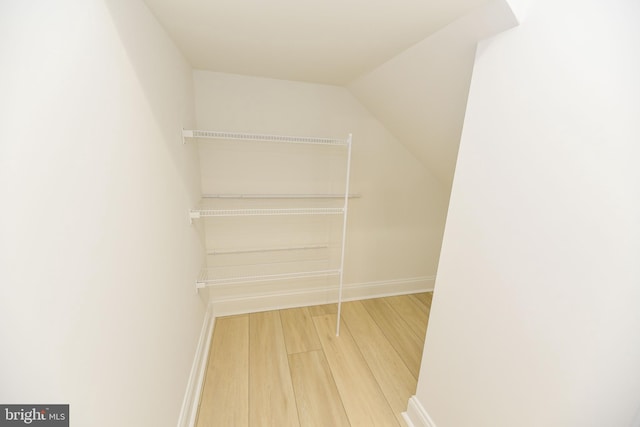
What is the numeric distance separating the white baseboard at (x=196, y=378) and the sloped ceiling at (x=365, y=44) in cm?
175

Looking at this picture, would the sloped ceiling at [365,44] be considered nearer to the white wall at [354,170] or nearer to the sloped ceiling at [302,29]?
the sloped ceiling at [302,29]

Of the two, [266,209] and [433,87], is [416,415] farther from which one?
[433,87]

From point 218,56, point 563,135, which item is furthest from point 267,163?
point 563,135

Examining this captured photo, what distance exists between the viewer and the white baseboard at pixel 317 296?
7.47 ft

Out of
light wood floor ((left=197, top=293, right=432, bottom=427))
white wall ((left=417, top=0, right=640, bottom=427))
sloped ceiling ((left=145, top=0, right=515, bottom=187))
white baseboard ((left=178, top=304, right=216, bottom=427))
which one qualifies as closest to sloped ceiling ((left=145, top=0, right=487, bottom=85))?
sloped ceiling ((left=145, top=0, right=515, bottom=187))

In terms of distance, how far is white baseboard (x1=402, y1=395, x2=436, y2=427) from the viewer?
4.49 feet

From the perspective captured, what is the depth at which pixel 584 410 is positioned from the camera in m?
0.75

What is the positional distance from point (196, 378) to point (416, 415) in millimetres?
1274

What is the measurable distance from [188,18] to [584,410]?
185cm

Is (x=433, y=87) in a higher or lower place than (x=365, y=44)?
lower

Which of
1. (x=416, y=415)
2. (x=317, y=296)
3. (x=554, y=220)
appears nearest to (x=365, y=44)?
(x=554, y=220)

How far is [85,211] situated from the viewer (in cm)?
61

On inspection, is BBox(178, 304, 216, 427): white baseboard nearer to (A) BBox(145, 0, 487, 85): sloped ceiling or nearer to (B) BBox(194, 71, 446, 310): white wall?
(B) BBox(194, 71, 446, 310): white wall

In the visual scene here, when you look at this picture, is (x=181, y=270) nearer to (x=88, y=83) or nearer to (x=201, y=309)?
A: (x=201, y=309)
